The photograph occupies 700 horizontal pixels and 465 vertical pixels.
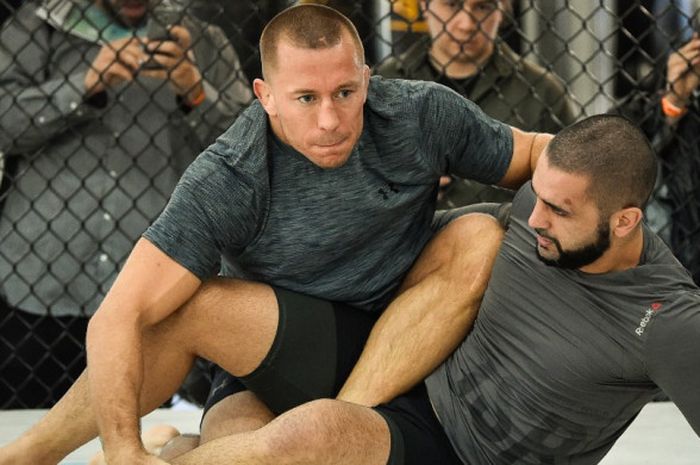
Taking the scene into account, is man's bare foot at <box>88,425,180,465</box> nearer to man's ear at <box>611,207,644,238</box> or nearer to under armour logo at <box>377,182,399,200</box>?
under armour logo at <box>377,182,399,200</box>

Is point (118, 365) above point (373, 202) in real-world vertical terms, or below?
below

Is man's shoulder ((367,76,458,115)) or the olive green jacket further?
the olive green jacket

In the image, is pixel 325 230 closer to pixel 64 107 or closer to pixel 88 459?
pixel 88 459

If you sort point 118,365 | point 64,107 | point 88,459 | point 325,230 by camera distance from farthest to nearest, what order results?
point 64,107, point 88,459, point 325,230, point 118,365

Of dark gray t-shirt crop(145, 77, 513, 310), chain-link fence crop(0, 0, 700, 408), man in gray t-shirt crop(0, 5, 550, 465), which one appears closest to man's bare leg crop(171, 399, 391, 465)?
man in gray t-shirt crop(0, 5, 550, 465)

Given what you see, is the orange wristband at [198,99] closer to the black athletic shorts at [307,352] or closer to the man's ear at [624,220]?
the black athletic shorts at [307,352]

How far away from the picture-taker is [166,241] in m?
1.72

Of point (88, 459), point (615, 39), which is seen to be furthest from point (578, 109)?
point (88, 459)

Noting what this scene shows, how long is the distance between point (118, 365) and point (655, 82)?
1.51 metres

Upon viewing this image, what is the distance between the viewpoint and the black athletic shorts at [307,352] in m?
1.85

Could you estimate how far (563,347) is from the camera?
5.67ft

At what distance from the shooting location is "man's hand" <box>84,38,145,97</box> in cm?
256

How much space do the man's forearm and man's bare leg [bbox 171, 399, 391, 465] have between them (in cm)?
13

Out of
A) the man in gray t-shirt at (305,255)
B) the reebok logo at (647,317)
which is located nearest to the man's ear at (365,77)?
the man in gray t-shirt at (305,255)
